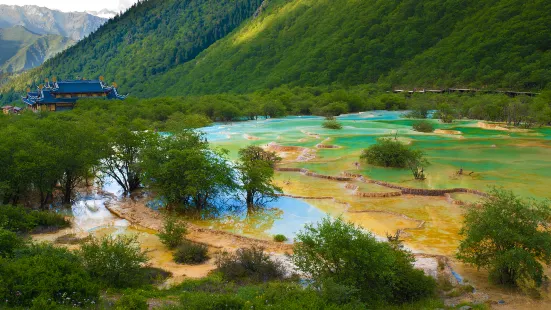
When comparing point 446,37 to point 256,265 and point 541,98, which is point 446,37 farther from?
point 256,265

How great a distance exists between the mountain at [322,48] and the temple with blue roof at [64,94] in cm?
4704

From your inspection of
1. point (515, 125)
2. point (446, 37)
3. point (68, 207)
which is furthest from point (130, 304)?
point (446, 37)

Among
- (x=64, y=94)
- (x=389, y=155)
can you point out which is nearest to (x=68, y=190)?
(x=389, y=155)

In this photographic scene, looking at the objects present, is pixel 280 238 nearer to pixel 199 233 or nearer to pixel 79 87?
pixel 199 233

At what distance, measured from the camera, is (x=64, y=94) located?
63.8 meters

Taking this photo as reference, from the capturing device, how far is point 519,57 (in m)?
88.4

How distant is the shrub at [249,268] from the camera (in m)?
13.3

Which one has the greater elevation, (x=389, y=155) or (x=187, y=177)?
(x=187, y=177)

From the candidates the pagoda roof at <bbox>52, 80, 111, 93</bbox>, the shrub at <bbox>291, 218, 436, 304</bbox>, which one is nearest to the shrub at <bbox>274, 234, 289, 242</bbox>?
the shrub at <bbox>291, 218, 436, 304</bbox>

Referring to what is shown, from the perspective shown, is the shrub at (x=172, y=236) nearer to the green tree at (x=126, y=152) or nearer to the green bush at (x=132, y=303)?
the green bush at (x=132, y=303)

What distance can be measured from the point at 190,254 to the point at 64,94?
5696 centimetres

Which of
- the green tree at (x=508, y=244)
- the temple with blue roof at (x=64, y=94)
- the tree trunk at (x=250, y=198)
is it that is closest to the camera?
the green tree at (x=508, y=244)

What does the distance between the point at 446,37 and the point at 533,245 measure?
10721 centimetres

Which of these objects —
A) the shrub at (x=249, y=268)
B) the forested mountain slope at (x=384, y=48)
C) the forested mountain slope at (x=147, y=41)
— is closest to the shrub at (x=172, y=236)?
the shrub at (x=249, y=268)
